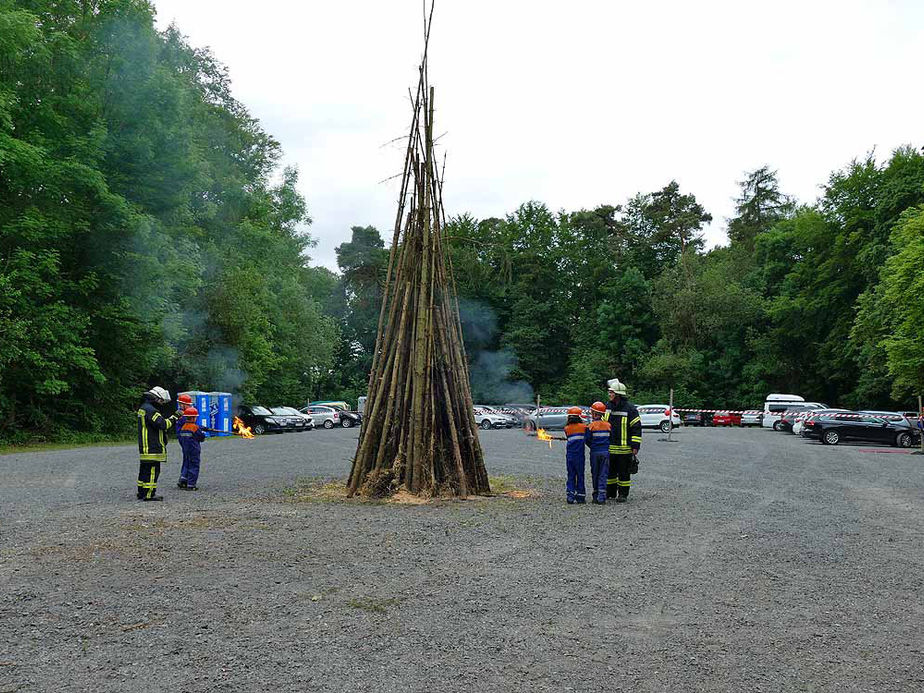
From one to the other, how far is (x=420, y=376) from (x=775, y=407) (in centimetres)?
3745

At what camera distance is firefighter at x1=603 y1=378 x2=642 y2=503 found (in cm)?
1134

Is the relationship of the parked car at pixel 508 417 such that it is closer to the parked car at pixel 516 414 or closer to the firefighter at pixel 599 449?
the parked car at pixel 516 414

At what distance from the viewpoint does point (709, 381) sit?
5850cm

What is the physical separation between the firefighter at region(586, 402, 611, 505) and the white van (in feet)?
104

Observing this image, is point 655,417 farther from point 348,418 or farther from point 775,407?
point 348,418

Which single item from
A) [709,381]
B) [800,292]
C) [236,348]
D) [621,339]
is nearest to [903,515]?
[236,348]

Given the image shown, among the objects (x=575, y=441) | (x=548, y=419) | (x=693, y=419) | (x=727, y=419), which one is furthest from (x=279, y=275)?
(x=575, y=441)

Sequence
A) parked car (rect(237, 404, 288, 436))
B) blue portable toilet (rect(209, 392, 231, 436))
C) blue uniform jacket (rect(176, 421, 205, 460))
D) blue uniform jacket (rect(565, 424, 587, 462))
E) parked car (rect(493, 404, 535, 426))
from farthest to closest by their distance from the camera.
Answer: parked car (rect(493, 404, 535, 426))
parked car (rect(237, 404, 288, 436))
blue portable toilet (rect(209, 392, 231, 436))
blue uniform jacket (rect(176, 421, 205, 460))
blue uniform jacket (rect(565, 424, 587, 462))

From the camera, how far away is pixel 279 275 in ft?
146

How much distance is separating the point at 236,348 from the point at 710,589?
3231 cm

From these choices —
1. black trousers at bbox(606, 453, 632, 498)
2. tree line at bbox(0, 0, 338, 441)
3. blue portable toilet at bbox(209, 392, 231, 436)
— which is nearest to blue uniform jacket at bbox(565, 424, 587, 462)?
black trousers at bbox(606, 453, 632, 498)

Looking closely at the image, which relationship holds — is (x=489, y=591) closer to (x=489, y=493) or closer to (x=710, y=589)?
(x=710, y=589)

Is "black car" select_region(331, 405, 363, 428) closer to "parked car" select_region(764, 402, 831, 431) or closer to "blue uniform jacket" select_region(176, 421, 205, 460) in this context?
"parked car" select_region(764, 402, 831, 431)

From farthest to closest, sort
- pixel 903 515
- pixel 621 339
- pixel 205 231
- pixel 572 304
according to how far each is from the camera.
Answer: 1. pixel 572 304
2. pixel 621 339
3. pixel 205 231
4. pixel 903 515
